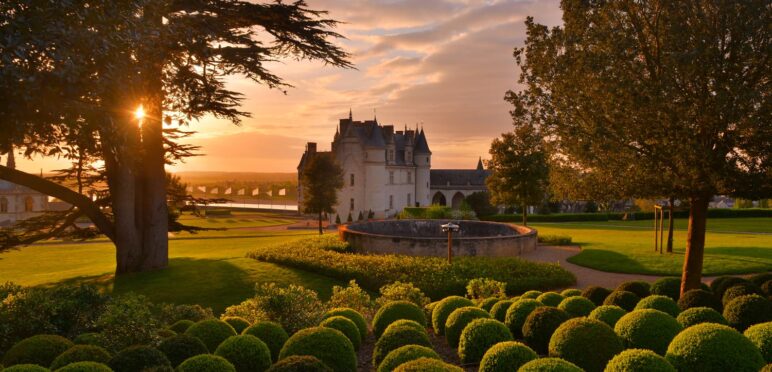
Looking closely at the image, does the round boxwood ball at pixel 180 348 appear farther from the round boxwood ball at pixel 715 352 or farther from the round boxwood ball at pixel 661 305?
the round boxwood ball at pixel 661 305

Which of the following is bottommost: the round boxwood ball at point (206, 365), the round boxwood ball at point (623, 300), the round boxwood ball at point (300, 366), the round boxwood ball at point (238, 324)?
the round boxwood ball at point (238, 324)

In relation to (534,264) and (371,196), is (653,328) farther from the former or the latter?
(371,196)

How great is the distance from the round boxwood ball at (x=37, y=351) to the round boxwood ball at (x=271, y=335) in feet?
9.45

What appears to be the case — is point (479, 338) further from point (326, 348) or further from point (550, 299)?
point (550, 299)

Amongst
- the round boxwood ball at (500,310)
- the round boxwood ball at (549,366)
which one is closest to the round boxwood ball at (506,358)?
the round boxwood ball at (549,366)

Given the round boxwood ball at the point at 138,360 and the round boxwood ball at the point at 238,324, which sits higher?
the round boxwood ball at the point at 138,360

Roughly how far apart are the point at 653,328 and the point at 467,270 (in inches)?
384

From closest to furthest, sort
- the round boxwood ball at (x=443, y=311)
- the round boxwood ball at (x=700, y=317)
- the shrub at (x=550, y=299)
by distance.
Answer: the round boxwood ball at (x=700, y=317) → the round boxwood ball at (x=443, y=311) → the shrub at (x=550, y=299)

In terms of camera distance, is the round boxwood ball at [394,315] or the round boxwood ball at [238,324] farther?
the round boxwood ball at [394,315]

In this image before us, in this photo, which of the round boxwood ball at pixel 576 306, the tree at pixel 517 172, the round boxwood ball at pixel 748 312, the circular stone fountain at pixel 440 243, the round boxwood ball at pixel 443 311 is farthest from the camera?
the tree at pixel 517 172

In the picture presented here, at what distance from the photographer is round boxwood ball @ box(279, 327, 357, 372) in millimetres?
7887

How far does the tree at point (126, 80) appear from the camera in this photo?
9.68 m

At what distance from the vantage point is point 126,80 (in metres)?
11.8

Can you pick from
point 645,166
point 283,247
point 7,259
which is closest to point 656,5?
point 645,166
